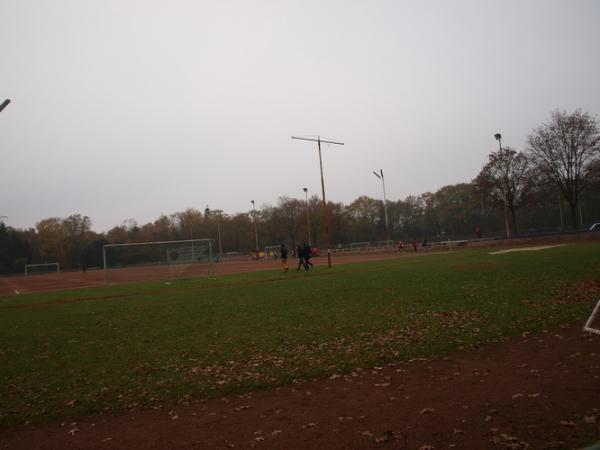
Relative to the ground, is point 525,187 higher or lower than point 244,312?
higher

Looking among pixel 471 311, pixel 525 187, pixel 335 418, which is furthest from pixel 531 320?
pixel 525 187

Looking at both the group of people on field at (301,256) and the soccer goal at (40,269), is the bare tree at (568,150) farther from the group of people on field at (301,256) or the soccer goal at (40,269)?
the soccer goal at (40,269)

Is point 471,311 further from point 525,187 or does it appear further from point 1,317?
point 525,187

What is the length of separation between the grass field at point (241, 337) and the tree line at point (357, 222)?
37.4 m

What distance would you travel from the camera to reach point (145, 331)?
38.4 feet

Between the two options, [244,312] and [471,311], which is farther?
[244,312]

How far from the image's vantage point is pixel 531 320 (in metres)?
9.71

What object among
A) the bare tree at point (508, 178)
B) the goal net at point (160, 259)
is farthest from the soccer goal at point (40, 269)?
the bare tree at point (508, 178)

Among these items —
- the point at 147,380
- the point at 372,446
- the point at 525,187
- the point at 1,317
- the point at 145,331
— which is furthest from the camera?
the point at 525,187

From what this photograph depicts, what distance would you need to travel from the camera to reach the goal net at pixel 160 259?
34.6 meters

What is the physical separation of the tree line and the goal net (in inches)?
1366

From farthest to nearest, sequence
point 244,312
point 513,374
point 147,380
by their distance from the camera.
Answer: point 244,312
point 147,380
point 513,374

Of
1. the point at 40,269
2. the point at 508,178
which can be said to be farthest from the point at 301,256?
the point at 40,269

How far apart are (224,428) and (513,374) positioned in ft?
14.1
